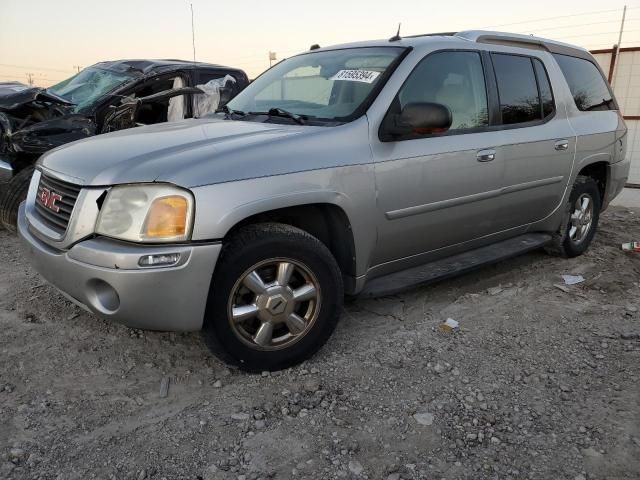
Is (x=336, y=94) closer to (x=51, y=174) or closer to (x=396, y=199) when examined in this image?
(x=396, y=199)

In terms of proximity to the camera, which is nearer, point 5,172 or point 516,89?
point 516,89

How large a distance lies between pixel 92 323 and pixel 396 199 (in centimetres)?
202

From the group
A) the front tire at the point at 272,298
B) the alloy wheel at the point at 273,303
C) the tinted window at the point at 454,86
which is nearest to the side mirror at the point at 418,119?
the tinted window at the point at 454,86

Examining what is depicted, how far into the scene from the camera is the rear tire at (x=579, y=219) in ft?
14.8

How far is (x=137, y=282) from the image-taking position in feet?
7.44

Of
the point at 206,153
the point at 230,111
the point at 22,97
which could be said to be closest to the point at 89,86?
the point at 22,97

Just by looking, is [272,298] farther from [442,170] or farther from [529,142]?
[529,142]

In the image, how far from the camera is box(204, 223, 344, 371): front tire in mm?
2479

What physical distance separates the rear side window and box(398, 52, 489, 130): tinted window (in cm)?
21

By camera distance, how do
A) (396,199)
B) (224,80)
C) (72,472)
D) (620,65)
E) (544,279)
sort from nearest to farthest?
(72,472)
(396,199)
(544,279)
(224,80)
(620,65)

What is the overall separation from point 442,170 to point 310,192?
38.8 inches

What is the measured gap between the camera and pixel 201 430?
7.57ft

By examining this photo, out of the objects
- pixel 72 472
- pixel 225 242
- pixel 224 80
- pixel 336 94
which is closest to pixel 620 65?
pixel 224 80

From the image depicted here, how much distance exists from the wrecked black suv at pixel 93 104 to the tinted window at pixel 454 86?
2344mm
